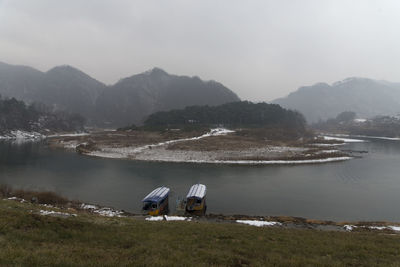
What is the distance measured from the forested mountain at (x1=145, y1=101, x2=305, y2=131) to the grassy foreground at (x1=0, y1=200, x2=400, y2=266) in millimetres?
158107

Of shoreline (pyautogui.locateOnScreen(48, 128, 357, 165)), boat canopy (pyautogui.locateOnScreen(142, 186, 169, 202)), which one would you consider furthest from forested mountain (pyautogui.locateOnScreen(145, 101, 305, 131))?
boat canopy (pyautogui.locateOnScreen(142, 186, 169, 202))

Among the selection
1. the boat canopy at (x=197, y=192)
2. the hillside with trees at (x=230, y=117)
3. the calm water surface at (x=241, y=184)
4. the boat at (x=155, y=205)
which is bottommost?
the calm water surface at (x=241, y=184)

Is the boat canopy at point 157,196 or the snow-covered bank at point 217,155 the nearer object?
the boat canopy at point 157,196

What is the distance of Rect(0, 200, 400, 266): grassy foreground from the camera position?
398 inches

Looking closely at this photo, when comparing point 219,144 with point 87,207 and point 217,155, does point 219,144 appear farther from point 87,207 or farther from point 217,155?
point 87,207

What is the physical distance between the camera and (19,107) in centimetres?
19762

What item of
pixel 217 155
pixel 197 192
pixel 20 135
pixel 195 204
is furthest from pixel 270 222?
pixel 20 135

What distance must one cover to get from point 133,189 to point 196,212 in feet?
55.9

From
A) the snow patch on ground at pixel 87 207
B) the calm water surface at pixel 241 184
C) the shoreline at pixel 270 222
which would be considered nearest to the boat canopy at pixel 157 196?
the calm water surface at pixel 241 184

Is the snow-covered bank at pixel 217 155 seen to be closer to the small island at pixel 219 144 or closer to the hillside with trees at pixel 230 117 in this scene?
the small island at pixel 219 144

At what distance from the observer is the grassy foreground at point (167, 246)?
10102 mm

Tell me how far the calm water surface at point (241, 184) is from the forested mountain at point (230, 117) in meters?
106

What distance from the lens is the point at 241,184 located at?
4828 centimetres

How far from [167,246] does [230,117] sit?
564 feet
